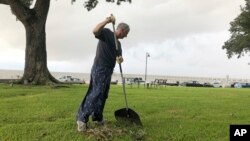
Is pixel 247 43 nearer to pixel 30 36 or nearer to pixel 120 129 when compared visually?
pixel 30 36

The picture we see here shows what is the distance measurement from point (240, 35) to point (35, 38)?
29474 millimetres

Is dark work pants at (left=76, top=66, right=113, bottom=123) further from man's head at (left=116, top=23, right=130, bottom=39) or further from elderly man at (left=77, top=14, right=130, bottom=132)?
man's head at (left=116, top=23, right=130, bottom=39)

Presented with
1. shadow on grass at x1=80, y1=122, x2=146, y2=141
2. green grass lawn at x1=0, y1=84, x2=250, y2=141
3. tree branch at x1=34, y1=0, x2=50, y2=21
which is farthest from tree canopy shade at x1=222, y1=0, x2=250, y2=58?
shadow on grass at x1=80, y1=122, x2=146, y2=141

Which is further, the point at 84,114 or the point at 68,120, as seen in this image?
the point at 68,120

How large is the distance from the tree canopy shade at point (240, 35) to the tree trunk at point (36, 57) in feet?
75.4

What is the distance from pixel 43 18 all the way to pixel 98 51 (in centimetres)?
1948

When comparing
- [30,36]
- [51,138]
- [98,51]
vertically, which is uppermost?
[30,36]

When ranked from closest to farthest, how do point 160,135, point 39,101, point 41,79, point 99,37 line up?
point 99,37, point 160,135, point 39,101, point 41,79

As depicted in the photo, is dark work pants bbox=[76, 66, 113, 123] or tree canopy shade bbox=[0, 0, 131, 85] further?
tree canopy shade bbox=[0, 0, 131, 85]

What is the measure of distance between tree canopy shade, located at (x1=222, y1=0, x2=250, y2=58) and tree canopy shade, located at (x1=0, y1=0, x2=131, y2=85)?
22481 millimetres

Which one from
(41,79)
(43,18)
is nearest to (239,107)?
(41,79)

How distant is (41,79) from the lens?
28.0 metres

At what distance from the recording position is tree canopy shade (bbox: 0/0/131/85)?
28172 millimetres

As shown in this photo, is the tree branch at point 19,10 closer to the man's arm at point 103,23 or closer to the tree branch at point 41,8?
the tree branch at point 41,8
